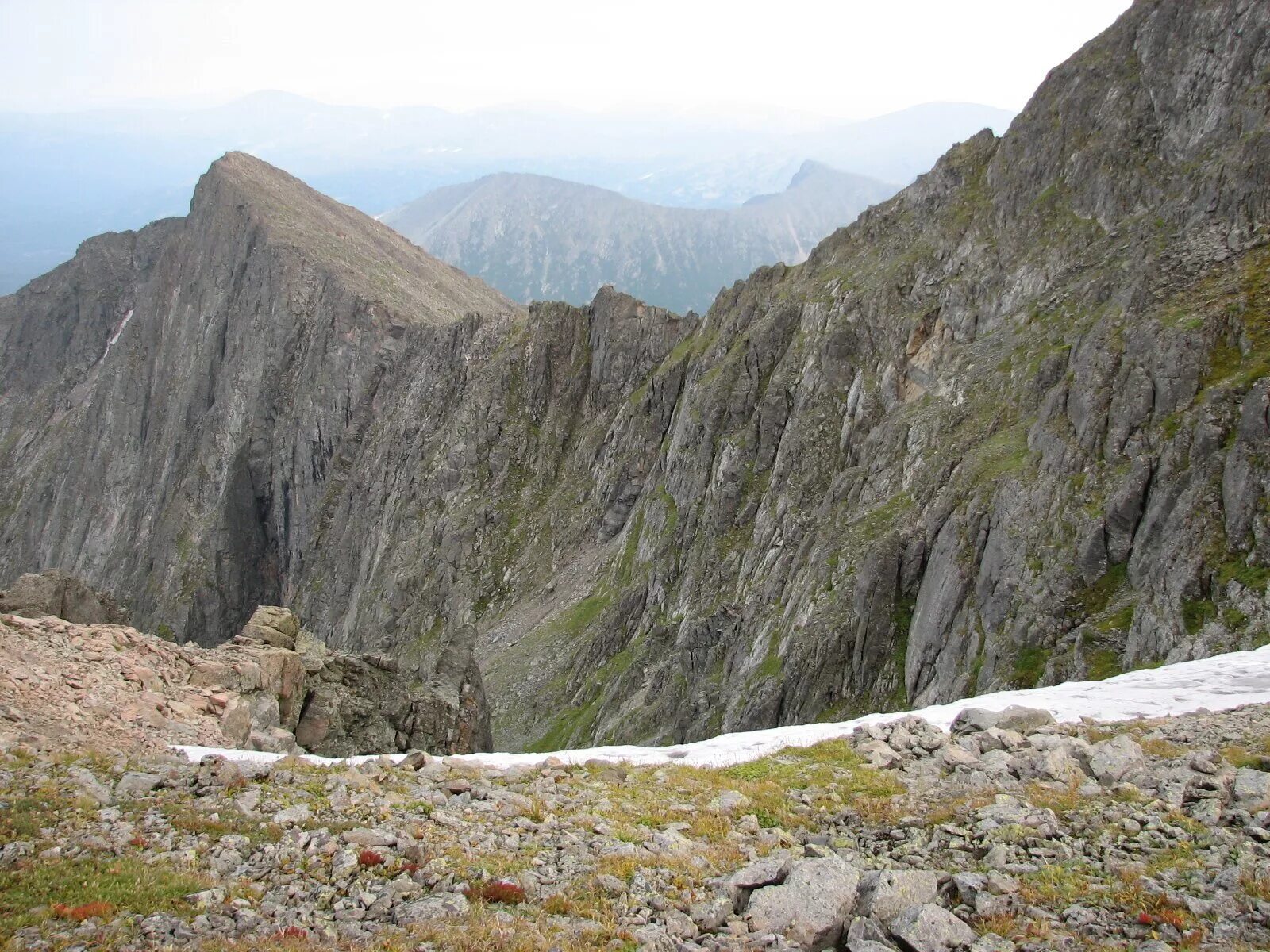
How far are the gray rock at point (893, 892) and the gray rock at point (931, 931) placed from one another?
1.09 ft

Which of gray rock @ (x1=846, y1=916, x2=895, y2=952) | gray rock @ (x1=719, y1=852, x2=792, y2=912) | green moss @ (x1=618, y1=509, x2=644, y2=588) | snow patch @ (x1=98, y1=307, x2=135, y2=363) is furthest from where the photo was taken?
snow patch @ (x1=98, y1=307, x2=135, y2=363)

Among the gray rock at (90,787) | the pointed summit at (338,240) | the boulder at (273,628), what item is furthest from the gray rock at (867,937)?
the pointed summit at (338,240)

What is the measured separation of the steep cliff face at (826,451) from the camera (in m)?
31.4

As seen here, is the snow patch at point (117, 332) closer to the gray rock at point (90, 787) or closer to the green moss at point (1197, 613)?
the gray rock at point (90, 787)

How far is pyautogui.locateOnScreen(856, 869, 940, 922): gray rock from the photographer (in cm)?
1087

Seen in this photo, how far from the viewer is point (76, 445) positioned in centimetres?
16200

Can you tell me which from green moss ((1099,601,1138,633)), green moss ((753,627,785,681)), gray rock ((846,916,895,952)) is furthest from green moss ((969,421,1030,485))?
gray rock ((846,916,895,952))

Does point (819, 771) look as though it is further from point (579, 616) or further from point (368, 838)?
point (579, 616)

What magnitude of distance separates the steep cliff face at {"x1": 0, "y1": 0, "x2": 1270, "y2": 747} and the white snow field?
3945 mm

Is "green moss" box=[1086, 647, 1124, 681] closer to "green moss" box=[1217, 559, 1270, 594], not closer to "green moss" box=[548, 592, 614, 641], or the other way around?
"green moss" box=[1217, 559, 1270, 594]

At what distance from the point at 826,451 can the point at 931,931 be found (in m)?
46.0

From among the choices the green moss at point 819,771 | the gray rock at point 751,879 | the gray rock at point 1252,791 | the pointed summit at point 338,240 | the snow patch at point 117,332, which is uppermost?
the pointed summit at point 338,240

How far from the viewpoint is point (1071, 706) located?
20547 mm

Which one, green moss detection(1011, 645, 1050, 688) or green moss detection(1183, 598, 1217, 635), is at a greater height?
green moss detection(1183, 598, 1217, 635)
